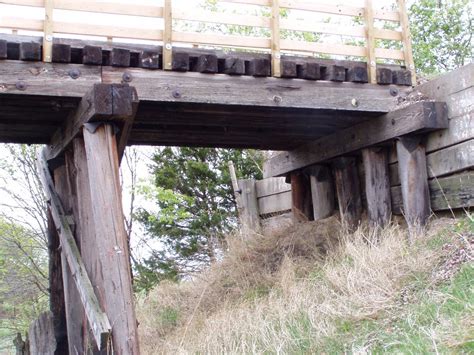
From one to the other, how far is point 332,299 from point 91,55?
3.05 meters

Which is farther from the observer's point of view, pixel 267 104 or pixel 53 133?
pixel 53 133

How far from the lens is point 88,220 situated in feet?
19.3

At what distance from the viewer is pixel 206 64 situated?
5.99 m

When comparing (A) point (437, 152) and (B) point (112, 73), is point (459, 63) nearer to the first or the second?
(A) point (437, 152)

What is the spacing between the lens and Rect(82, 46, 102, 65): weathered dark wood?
549 centimetres

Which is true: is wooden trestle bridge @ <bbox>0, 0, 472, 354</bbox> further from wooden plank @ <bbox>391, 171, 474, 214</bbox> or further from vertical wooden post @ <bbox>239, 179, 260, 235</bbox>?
vertical wooden post @ <bbox>239, 179, 260, 235</bbox>

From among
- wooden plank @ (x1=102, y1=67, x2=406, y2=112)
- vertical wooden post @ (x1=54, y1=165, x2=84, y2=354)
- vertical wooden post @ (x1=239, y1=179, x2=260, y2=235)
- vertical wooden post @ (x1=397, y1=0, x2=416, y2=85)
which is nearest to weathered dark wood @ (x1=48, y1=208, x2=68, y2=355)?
vertical wooden post @ (x1=54, y1=165, x2=84, y2=354)

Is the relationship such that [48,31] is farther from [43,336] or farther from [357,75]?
[357,75]

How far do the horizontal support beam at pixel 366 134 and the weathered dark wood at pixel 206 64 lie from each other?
218cm

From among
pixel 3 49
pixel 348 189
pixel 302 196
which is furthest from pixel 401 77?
pixel 3 49

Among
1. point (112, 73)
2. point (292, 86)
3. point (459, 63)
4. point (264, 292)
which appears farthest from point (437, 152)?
point (459, 63)

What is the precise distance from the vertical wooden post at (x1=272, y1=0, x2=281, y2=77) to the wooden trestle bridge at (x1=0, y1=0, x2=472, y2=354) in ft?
0.04

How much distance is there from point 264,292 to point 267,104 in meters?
2.09

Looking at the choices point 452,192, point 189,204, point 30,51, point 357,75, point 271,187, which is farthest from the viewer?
point 189,204
